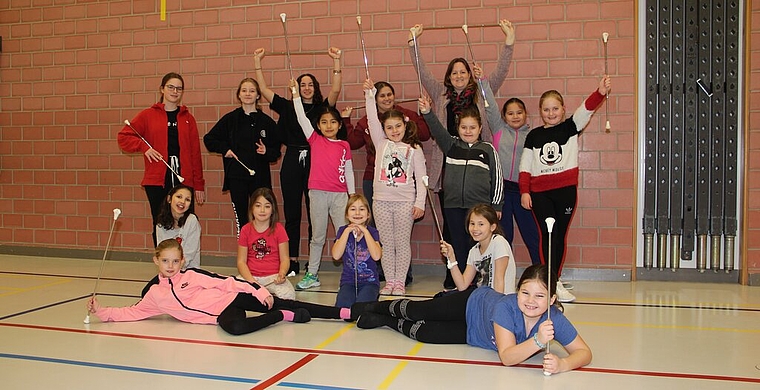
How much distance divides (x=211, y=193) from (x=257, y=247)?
1905 millimetres

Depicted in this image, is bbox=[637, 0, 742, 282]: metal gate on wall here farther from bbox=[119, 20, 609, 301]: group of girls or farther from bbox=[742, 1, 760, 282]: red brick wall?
bbox=[119, 20, 609, 301]: group of girls

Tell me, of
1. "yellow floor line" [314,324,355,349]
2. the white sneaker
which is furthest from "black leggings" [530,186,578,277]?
"yellow floor line" [314,324,355,349]

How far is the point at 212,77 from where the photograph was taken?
20.2 ft

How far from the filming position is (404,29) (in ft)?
18.6

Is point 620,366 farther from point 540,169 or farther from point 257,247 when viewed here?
point 257,247

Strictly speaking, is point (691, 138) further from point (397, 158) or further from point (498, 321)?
point (498, 321)

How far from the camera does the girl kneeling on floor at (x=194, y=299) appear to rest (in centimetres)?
373

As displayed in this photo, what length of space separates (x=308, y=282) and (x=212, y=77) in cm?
225

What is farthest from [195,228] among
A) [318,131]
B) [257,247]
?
[318,131]

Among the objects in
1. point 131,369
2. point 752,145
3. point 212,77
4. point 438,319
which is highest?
point 212,77

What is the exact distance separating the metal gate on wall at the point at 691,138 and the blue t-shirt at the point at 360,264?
91.5 inches

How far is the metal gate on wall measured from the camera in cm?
514

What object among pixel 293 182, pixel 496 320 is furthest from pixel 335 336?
pixel 293 182

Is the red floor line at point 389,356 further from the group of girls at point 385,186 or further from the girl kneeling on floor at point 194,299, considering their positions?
the girl kneeling on floor at point 194,299
